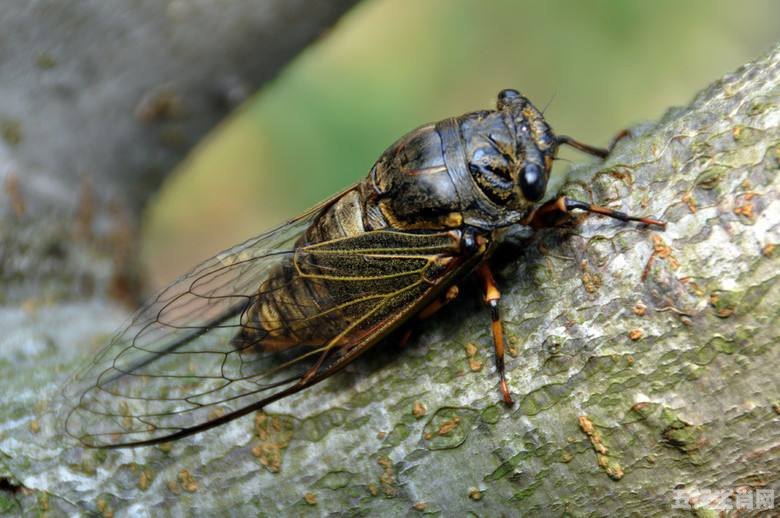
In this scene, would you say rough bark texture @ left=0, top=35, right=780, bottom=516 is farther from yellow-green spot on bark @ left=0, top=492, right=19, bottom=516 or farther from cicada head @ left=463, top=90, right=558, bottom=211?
cicada head @ left=463, top=90, right=558, bottom=211

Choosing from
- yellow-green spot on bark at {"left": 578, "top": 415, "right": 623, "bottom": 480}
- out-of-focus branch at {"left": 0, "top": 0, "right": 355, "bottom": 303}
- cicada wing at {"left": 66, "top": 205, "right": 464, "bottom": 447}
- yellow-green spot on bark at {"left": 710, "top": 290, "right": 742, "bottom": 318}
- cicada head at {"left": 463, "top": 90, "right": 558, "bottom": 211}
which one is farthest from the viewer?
out-of-focus branch at {"left": 0, "top": 0, "right": 355, "bottom": 303}

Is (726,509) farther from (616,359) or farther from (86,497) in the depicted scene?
(86,497)

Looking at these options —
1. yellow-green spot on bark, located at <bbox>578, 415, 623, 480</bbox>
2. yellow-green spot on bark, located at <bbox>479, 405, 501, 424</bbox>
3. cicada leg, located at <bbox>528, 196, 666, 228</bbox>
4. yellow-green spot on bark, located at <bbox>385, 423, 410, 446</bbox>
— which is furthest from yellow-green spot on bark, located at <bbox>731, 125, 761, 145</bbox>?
yellow-green spot on bark, located at <bbox>385, 423, 410, 446</bbox>

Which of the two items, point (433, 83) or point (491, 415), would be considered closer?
point (491, 415)

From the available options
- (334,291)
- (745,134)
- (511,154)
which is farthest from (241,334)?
(745,134)

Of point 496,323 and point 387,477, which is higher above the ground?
point 496,323

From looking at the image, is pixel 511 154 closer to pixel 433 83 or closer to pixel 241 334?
pixel 241 334
